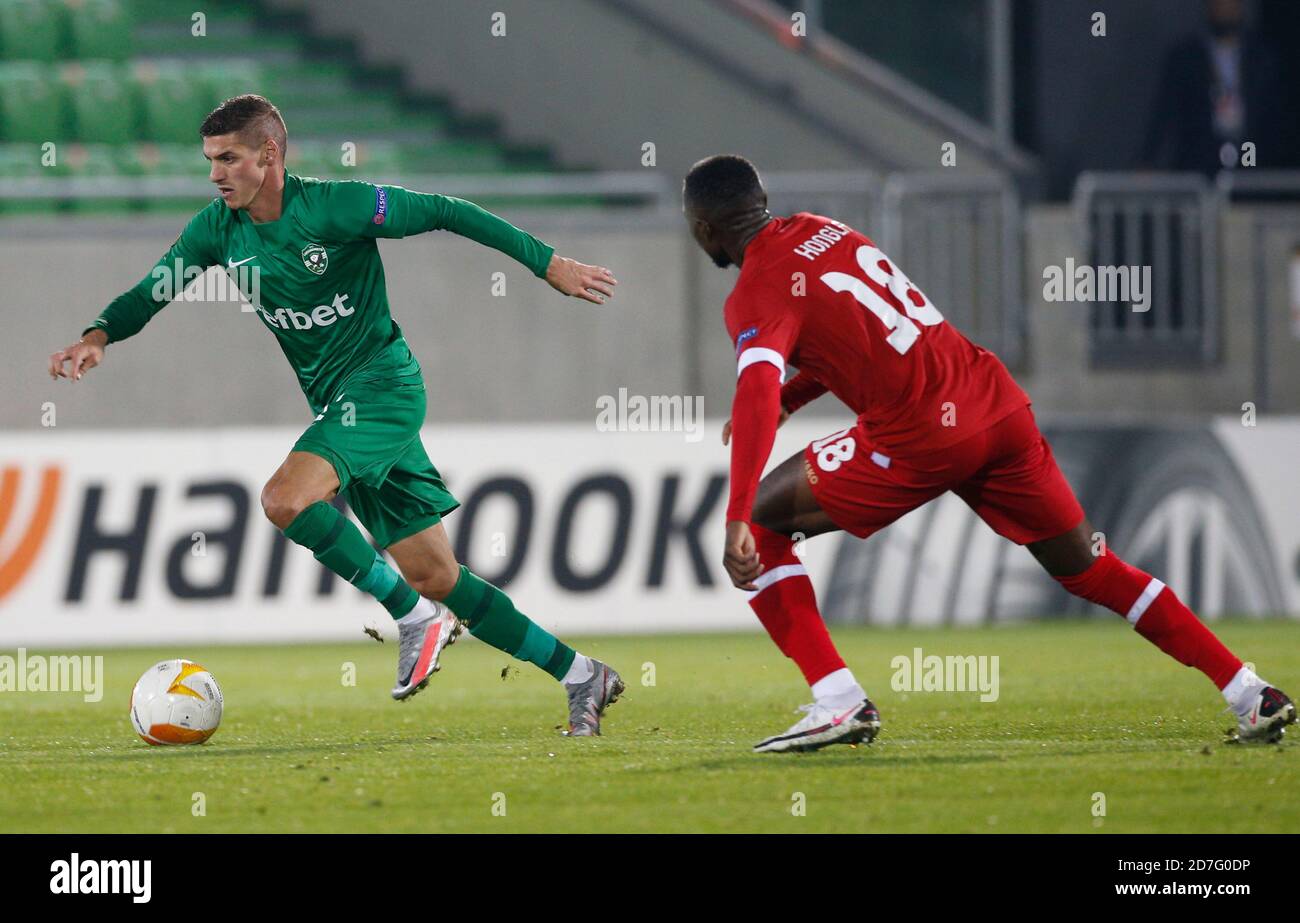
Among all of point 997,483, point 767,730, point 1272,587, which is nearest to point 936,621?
point 1272,587

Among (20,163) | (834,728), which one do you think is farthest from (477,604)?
(20,163)

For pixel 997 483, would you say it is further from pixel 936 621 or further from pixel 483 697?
pixel 936 621

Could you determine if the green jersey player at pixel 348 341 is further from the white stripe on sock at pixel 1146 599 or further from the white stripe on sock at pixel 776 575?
the white stripe on sock at pixel 1146 599

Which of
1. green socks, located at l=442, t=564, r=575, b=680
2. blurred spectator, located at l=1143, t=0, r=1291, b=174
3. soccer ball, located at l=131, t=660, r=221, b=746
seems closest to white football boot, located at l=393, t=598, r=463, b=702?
green socks, located at l=442, t=564, r=575, b=680

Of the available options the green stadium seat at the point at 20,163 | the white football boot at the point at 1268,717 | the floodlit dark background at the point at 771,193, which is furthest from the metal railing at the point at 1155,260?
the white football boot at the point at 1268,717

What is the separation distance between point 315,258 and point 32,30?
11088 mm

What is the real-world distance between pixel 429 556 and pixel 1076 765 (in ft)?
8.03

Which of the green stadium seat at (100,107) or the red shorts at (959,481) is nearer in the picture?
the red shorts at (959,481)

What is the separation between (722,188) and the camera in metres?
6.10

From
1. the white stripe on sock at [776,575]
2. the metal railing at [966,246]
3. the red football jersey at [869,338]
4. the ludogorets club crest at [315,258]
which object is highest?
the metal railing at [966,246]

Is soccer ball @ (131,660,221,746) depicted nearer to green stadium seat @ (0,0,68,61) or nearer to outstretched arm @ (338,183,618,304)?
outstretched arm @ (338,183,618,304)

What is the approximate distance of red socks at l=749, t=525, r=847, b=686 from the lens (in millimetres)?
6270

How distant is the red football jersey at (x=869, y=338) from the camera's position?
19.8ft
